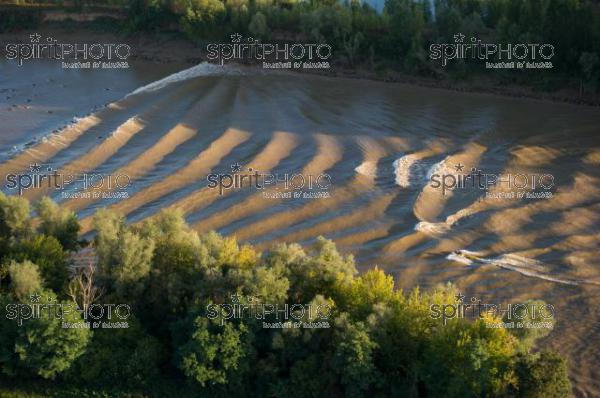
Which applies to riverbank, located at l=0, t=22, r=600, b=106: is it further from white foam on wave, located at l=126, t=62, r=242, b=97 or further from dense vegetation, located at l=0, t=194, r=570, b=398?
dense vegetation, located at l=0, t=194, r=570, b=398

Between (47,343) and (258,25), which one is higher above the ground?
(258,25)

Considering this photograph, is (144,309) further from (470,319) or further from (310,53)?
(310,53)

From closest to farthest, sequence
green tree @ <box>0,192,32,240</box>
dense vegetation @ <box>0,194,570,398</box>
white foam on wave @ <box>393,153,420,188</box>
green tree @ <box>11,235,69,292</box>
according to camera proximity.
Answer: dense vegetation @ <box>0,194,570,398</box>, green tree @ <box>11,235,69,292</box>, green tree @ <box>0,192,32,240</box>, white foam on wave @ <box>393,153,420,188</box>


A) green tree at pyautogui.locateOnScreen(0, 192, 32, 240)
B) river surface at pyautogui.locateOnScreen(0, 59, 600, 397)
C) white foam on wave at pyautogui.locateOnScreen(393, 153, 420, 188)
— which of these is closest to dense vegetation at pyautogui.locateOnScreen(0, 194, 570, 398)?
green tree at pyautogui.locateOnScreen(0, 192, 32, 240)

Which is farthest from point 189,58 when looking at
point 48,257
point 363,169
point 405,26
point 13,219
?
point 48,257

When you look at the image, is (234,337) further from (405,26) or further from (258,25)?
(258,25)
